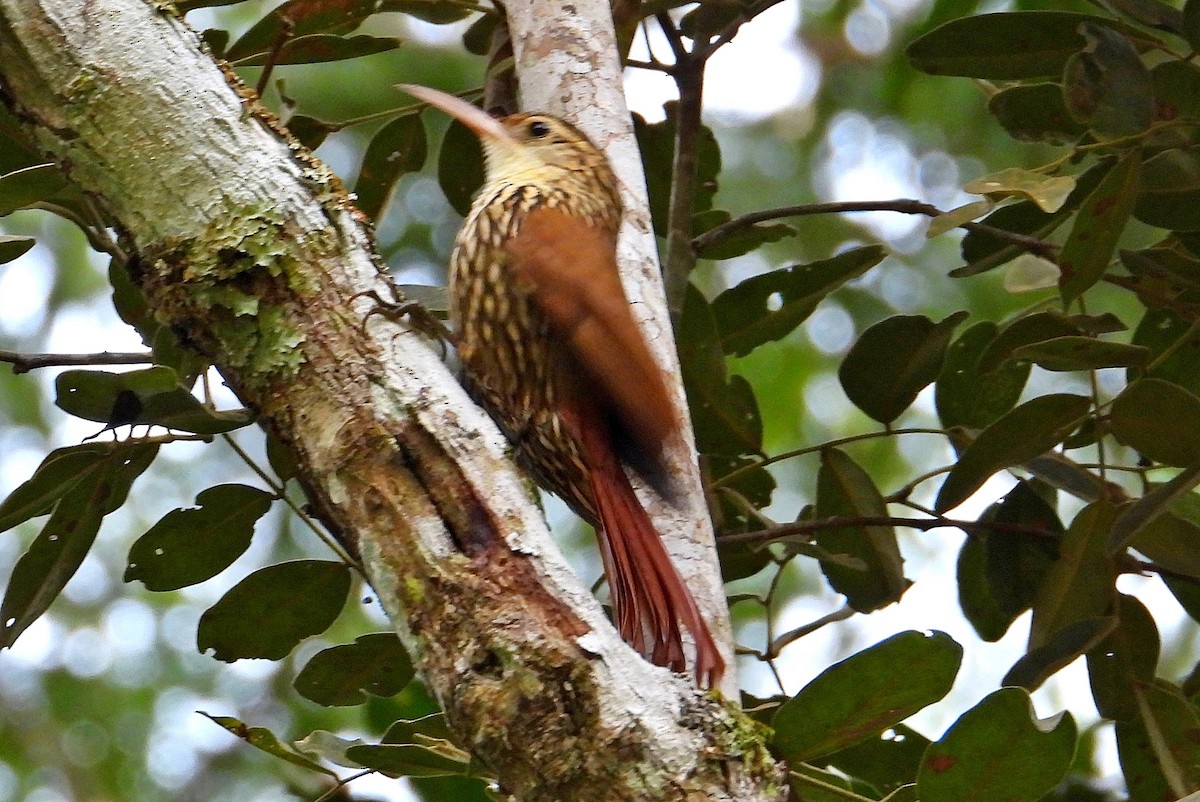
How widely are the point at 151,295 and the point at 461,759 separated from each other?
67 centimetres

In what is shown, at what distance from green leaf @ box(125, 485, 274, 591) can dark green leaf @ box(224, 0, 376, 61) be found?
0.70 meters

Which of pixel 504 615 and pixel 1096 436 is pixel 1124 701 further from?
pixel 504 615

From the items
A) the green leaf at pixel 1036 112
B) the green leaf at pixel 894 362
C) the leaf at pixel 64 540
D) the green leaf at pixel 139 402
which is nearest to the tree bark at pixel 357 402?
the green leaf at pixel 139 402

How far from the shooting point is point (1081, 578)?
1942 mm

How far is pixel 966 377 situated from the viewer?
7.54 feet

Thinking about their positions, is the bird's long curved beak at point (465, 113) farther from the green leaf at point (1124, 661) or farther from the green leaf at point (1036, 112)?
the green leaf at point (1124, 661)

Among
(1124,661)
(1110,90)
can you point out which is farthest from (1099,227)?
(1124,661)

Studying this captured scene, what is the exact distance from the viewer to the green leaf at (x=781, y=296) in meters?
2.35

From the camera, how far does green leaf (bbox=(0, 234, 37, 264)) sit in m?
1.86

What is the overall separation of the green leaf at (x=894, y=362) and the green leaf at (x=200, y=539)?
3.08ft

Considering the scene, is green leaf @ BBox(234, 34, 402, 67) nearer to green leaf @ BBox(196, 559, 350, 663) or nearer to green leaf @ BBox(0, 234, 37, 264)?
green leaf @ BBox(0, 234, 37, 264)

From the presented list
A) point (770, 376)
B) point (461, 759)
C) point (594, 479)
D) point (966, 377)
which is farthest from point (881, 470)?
point (461, 759)

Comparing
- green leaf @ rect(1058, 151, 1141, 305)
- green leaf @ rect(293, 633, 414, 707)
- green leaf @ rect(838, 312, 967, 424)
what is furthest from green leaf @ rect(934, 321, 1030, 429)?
green leaf @ rect(293, 633, 414, 707)

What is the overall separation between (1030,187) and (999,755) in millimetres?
709
